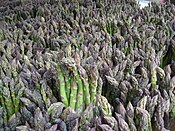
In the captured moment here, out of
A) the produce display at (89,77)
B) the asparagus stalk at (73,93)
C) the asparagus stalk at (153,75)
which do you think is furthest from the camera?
the asparagus stalk at (153,75)

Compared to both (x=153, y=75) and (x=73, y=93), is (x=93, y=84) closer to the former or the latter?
(x=73, y=93)

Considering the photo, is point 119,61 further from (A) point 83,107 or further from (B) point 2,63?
(B) point 2,63

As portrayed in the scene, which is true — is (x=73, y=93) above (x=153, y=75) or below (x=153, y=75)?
below

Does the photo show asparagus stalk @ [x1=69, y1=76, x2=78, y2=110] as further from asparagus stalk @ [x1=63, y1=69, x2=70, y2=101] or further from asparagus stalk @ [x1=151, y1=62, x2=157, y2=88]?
asparagus stalk @ [x1=151, y1=62, x2=157, y2=88]

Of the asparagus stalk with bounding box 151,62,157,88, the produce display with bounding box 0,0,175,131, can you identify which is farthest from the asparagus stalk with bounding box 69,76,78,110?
the asparagus stalk with bounding box 151,62,157,88

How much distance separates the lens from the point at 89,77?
1.52m

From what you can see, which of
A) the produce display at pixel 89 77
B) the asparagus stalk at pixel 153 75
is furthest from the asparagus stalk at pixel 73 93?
the asparagus stalk at pixel 153 75

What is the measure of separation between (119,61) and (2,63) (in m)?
0.69

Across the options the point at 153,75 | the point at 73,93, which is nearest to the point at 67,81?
the point at 73,93

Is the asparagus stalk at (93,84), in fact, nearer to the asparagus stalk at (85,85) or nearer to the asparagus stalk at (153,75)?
the asparagus stalk at (85,85)

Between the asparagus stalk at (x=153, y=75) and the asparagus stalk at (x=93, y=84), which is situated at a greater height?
the asparagus stalk at (x=153, y=75)

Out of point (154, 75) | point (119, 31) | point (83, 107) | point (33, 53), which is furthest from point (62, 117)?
point (119, 31)

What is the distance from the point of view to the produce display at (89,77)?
1346 millimetres

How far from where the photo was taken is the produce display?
135 centimetres
